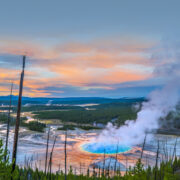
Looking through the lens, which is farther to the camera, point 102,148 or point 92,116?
point 92,116

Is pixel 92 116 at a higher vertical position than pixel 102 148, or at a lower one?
higher

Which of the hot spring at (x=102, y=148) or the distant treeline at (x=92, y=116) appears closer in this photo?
the hot spring at (x=102, y=148)

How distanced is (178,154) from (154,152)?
12.3 feet

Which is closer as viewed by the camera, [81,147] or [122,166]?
[122,166]

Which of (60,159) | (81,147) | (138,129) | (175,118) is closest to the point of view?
(60,159)

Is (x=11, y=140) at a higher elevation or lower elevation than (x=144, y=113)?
lower

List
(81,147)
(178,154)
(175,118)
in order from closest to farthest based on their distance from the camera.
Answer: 1. (178,154)
2. (81,147)
3. (175,118)

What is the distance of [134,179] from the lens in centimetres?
1522

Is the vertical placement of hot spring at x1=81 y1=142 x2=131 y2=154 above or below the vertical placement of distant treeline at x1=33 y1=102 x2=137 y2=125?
below

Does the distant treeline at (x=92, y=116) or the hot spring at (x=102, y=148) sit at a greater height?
the distant treeline at (x=92, y=116)

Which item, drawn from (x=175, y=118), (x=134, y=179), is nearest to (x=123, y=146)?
(x=134, y=179)

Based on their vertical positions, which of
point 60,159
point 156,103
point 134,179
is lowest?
point 60,159

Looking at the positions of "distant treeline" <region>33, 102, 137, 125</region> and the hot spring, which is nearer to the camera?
the hot spring

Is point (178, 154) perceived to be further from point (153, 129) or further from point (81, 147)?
point (153, 129)
